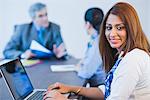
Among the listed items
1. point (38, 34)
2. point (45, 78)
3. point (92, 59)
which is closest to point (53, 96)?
point (45, 78)

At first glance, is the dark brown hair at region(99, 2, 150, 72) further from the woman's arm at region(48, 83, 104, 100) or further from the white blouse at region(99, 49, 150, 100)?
the woman's arm at region(48, 83, 104, 100)

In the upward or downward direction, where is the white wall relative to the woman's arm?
upward

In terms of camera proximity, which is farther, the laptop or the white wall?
the white wall

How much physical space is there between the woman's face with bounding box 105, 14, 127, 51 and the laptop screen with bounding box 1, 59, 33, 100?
21.8 inches

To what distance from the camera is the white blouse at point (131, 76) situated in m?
1.33

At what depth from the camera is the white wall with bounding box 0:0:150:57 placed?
13.6 feet

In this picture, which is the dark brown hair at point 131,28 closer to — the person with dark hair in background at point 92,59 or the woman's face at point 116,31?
the woman's face at point 116,31

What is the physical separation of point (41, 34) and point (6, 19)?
0.82 metres

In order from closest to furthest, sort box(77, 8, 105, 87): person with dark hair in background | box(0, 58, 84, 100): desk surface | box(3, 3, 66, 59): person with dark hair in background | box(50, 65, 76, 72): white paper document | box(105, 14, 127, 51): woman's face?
box(105, 14, 127, 51): woman's face, box(0, 58, 84, 100): desk surface, box(77, 8, 105, 87): person with dark hair in background, box(50, 65, 76, 72): white paper document, box(3, 3, 66, 59): person with dark hair in background

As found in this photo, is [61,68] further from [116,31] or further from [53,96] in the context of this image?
[116,31]

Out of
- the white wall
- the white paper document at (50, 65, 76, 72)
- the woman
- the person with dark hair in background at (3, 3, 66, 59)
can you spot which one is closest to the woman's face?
the woman

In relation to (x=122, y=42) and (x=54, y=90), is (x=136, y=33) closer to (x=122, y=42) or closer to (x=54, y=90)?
(x=122, y=42)

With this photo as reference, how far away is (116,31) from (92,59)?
3.35ft

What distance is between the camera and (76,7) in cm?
414
